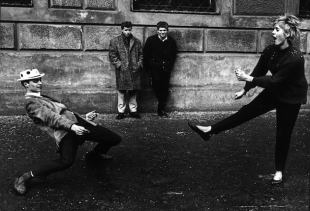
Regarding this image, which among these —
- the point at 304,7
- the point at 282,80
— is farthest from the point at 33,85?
the point at 304,7

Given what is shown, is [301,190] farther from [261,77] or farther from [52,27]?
[52,27]

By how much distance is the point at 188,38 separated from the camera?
893 centimetres

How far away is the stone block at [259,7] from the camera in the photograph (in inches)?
356

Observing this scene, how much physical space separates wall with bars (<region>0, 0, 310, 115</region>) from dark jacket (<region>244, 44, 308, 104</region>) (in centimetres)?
321

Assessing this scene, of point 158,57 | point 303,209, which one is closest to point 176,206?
point 303,209

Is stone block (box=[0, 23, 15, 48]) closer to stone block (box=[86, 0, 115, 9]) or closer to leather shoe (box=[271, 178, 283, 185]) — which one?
stone block (box=[86, 0, 115, 9])

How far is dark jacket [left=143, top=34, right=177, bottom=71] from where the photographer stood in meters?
8.42

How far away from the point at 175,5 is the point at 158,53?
3.92 ft

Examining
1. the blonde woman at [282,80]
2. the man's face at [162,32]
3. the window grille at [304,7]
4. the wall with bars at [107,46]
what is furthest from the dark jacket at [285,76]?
the window grille at [304,7]

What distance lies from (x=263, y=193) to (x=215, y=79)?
16.0 feet

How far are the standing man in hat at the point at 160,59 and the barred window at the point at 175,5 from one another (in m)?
0.67

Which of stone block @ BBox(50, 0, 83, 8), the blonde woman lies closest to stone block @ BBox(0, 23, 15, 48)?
stone block @ BBox(50, 0, 83, 8)

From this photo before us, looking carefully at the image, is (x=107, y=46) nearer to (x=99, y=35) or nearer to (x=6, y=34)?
(x=99, y=35)

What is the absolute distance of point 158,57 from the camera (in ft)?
27.8
